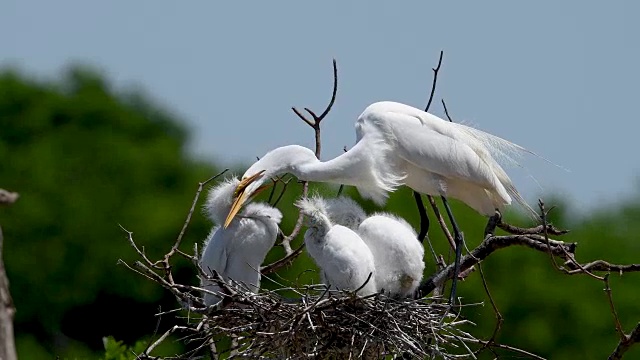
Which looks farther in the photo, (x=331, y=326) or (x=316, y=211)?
(x=316, y=211)

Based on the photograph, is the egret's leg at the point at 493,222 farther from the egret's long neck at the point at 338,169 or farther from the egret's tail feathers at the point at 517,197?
the egret's long neck at the point at 338,169

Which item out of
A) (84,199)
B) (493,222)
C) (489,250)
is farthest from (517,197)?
(84,199)

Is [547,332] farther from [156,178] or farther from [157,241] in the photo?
[156,178]

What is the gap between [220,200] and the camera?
575 cm

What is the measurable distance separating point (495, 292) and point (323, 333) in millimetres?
15124

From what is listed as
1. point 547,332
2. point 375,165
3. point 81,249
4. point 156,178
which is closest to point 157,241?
point 81,249

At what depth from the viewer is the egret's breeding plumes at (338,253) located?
5.23m

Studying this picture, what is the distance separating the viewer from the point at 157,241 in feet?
72.0

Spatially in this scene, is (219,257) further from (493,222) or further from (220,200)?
(493,222)

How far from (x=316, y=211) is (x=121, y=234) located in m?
18.6

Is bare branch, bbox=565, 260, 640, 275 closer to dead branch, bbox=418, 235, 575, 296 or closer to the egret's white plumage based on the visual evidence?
dead branch, bbox=418, 235, 575, 296

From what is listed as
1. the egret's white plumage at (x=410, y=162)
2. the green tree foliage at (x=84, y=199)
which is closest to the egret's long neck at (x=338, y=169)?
the egret's white plumage at (x=410, y=162)

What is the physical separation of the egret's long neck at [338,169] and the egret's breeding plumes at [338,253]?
36 cm

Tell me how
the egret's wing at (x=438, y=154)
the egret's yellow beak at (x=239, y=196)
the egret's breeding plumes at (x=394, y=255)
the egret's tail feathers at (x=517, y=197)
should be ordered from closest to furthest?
the egret's breeding plumes at (x=394, y=255), the egret's yellow beak at (x=239, y=196), the egret's wing at (x=438, y=154), the egret's tail feathers at (x=517, y=197)
